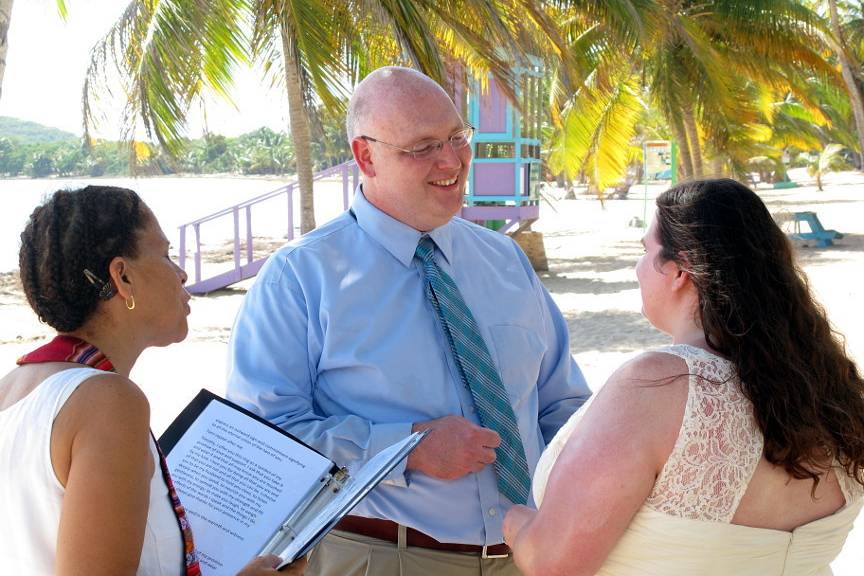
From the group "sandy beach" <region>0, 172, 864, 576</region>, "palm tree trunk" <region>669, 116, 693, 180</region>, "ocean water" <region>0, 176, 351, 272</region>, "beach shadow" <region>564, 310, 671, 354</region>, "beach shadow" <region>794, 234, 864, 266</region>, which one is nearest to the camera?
"sandy beach" <region>0, 172, 864, 576</region>

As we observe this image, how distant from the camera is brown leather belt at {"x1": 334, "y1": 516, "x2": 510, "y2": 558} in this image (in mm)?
2646

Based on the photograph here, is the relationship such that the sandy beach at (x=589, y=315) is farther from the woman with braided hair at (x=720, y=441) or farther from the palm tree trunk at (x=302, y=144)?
the palm tree trunk at (x=302, y=144)

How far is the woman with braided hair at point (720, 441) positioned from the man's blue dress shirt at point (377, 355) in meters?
0.68

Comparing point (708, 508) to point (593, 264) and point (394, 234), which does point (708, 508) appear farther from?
point (593, 264)

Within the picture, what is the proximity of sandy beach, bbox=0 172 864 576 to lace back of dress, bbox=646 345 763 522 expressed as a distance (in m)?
0.38

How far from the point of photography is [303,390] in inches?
104

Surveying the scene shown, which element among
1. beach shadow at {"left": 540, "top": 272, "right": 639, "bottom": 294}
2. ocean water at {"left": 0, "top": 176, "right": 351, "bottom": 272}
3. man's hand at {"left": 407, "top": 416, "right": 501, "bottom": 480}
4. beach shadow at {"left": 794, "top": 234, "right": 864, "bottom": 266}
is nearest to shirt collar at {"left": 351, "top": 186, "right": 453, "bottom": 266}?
man's hand at {"left": 407, "top": 416, "right": 501, "bottom": 480}

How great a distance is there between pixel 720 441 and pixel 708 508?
0.42ft

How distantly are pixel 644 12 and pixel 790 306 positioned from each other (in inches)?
511

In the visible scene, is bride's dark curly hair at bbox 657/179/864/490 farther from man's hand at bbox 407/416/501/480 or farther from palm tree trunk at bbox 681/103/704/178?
palm tree trunk at bbox 681/103/704/178

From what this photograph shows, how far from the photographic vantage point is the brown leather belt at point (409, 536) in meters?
2.65

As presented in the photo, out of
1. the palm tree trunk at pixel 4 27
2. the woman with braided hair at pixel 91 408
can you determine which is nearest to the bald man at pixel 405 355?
the woman with braided hair at pixel 91 408

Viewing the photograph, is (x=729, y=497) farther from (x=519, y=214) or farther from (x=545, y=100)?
(x=545, y=100)

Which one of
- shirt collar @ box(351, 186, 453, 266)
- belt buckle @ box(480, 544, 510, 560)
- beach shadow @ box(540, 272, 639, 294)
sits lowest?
beach shadow @ box(540, 272, 639, 294)
